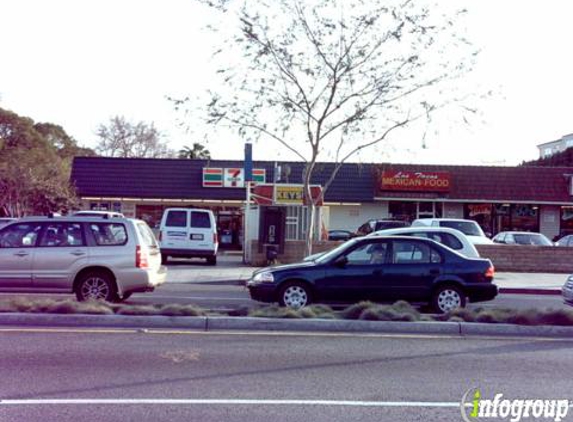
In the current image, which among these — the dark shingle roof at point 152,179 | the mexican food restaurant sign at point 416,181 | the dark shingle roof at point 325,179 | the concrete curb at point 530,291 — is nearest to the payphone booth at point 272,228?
the concrete curb at point 530,291

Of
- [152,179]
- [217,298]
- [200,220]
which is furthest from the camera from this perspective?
[152,179]

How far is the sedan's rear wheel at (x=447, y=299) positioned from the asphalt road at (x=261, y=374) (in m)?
2.63

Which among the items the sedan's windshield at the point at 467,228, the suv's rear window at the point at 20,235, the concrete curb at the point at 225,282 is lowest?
the concrete curb at the point at 225,282

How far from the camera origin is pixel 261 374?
7.96 metres

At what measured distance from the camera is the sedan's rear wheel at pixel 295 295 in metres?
12.8

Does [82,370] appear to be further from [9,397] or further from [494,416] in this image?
[494,416]

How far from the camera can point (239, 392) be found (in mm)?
7184

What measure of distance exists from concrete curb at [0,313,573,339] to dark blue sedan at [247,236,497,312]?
2.01m

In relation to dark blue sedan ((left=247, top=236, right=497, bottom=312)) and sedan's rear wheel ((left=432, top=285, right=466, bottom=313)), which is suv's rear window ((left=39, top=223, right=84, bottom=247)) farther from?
sedan's rear wheel ((left=432, top=285, right=466, bottom=313))

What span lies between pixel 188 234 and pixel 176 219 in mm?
675

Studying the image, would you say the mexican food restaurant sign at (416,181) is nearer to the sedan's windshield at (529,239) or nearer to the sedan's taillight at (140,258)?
the sedan's windshield at (529,239)

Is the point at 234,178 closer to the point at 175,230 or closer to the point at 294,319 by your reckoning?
the point at 175,230

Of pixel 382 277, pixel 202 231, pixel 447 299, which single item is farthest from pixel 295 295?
pixel 202 231

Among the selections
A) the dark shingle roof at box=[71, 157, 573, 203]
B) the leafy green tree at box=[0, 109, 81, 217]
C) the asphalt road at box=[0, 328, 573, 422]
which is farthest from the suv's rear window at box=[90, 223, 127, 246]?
the leafy green tree at box=[0, 109, 81, 217]
